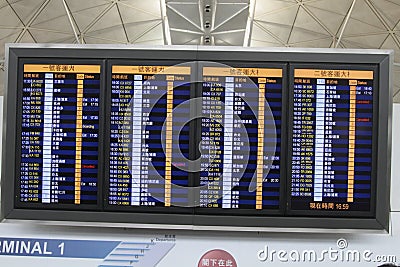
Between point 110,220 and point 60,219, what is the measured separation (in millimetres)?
407

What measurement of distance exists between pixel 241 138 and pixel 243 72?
52cm

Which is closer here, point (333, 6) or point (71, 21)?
point (333, 6)

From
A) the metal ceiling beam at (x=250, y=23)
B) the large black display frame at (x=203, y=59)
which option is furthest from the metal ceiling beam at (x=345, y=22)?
the large black display frame at (x=203, y=59)

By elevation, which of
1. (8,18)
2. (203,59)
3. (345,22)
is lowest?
(203,59)

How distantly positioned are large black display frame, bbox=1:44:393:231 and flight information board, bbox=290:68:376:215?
0.08 m

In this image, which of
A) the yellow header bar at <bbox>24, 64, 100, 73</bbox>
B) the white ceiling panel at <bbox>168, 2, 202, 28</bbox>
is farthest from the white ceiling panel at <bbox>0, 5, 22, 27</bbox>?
the yellow header bar at <bbox>24, 64, 100, 73</bbox>

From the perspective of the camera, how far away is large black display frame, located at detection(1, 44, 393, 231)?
16.0 ft

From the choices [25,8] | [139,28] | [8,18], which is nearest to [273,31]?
[139,28]

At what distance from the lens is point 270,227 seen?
16.1 ft

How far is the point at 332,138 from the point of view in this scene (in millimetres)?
4902

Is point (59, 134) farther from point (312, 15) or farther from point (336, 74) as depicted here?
point (312, 15)

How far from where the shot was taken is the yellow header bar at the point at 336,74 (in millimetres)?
4895

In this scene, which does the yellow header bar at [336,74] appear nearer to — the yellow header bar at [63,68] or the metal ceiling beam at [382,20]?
the yellow header bar at [63,68]

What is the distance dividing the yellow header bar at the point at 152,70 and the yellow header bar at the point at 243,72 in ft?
0.57
